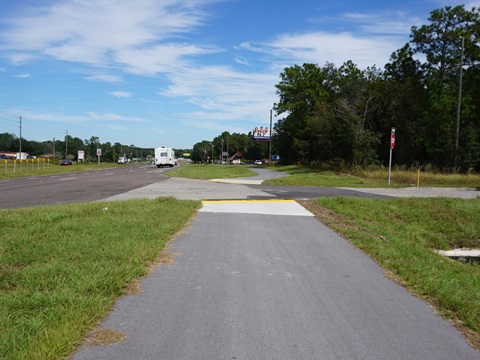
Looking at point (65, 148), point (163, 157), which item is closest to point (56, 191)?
A: point (163, 157)

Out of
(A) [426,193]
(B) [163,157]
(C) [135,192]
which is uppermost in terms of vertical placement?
(B) [163,157]

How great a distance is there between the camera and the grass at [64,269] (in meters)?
3.54

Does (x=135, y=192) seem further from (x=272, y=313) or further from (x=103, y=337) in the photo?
(x=103, y=337)

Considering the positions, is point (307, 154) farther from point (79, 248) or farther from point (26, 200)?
point (79, 248)

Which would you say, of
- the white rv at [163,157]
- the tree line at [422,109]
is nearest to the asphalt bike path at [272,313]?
the tree line at [422,109]

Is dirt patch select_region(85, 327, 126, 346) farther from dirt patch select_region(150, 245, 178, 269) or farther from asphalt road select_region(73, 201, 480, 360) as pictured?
dirt patch select_region(150, 245, 178, 269)

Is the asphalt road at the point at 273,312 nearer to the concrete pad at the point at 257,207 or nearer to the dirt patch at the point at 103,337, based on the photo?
the dirt patch at the point at 103,337

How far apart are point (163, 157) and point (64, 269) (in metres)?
64.7

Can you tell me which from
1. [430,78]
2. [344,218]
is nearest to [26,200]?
[344,218]

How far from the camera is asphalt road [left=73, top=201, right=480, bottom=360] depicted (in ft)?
11.7

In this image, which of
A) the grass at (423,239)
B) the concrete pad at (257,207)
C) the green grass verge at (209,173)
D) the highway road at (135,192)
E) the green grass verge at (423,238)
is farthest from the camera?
the green grass verge at (209,173)

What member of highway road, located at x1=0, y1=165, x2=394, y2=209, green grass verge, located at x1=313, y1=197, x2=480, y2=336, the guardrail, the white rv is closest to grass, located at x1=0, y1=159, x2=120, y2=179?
the guardrail

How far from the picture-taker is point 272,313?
4414mm

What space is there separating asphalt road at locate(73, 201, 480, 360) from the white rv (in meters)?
62.7
